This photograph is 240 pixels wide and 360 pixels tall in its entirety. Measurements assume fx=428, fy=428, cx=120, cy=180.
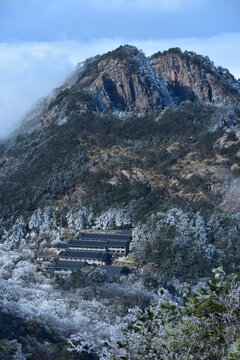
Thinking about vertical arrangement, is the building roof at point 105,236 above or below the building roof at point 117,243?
above

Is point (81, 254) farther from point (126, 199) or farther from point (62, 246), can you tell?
point (126, 199)

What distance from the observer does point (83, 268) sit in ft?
152

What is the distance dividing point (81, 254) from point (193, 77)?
218 feet

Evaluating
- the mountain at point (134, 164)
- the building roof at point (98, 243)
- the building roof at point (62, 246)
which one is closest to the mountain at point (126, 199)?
the mountain at point (134, 164)

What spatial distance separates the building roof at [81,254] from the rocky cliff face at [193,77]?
61012 mm

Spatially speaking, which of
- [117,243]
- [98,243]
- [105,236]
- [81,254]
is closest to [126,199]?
[105,236]

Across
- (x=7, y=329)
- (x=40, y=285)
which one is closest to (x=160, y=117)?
(x=40, y=285)

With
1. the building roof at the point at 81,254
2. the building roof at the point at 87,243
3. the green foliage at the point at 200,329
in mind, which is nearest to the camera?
the green foliage at the point at 200,329

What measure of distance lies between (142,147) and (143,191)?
13.1m

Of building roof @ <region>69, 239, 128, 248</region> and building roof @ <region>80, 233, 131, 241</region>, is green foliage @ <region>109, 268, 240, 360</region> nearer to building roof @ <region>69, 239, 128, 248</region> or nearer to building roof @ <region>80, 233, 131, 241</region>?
building roof @ <region>69, 239, 128, 248</region>

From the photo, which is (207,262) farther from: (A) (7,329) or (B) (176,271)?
(A) (7,329)

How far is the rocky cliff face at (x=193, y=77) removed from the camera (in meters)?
102

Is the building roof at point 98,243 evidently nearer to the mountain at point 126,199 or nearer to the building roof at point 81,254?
the building roof at point 81,254

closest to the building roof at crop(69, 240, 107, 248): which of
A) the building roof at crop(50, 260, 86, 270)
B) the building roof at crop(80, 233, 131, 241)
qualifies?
the building roof at crop(80, 233, 131, 241)
